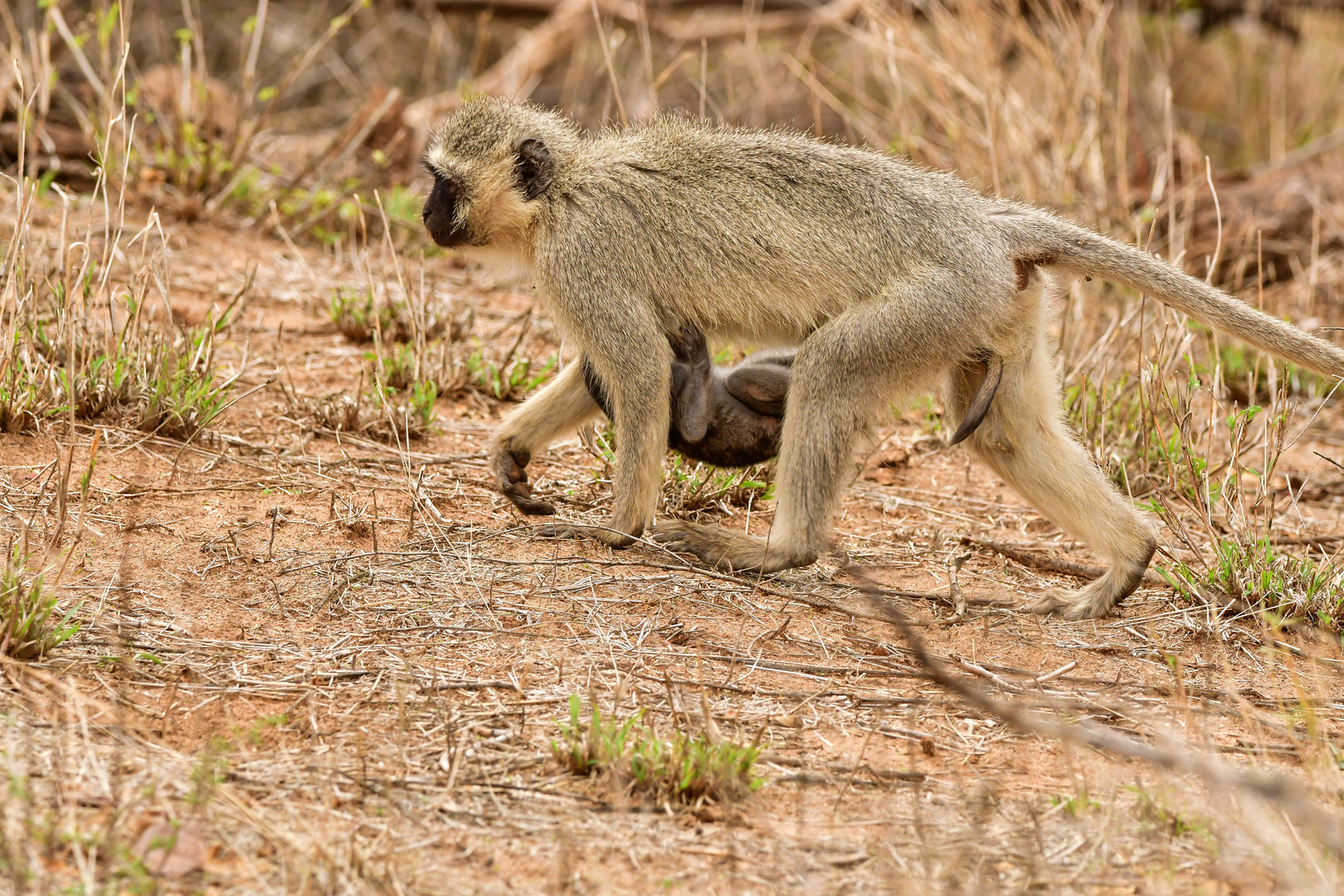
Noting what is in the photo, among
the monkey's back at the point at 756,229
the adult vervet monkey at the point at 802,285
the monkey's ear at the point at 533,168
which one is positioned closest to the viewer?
the adult vervet monkey at the point at 802,285

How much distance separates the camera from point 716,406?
497 cm

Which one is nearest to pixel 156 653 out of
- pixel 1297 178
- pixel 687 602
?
pixel 687 602

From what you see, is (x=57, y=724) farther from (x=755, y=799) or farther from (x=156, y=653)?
(x=755, y=799)

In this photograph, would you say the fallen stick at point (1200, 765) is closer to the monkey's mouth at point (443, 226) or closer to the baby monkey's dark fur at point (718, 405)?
the baby monkey's dark fur at point (718, 405)

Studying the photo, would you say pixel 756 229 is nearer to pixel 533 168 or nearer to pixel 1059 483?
pixel 533 168

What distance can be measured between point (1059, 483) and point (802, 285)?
1233mm

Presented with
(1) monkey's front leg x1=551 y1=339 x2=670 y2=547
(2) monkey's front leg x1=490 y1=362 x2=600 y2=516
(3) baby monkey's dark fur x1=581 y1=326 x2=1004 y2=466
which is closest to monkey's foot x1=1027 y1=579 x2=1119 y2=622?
(3) baby monkey's dark fur x1=581 y1=326 x2=1004 y2=466

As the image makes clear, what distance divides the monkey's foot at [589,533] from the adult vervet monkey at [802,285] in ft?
0.05

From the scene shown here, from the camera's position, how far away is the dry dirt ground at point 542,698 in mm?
2750

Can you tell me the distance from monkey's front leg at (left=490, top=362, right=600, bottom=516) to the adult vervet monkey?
2 cm

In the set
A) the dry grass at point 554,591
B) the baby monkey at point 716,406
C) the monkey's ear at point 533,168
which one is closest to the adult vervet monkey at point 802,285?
the monkey's ear at point 533,168

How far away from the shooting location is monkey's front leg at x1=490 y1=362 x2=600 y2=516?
16.6ft

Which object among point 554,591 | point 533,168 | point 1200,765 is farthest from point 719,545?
point 1200,765

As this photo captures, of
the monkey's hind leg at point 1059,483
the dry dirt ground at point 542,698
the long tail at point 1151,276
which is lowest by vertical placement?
the dry dirt ground at point 542,698
